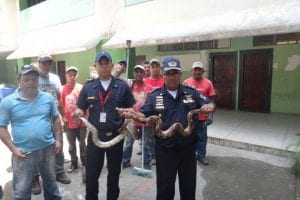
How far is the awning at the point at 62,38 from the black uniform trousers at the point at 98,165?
26.6ft

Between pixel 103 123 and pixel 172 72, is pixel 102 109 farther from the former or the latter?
pixel 172 72

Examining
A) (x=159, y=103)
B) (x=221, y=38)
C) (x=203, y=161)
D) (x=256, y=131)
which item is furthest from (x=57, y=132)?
(x=256, y=131)

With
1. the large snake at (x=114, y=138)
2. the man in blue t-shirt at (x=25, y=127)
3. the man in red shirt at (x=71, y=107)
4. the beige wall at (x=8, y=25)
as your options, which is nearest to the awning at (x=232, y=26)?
the man in red shirt at (x=71, y=107)

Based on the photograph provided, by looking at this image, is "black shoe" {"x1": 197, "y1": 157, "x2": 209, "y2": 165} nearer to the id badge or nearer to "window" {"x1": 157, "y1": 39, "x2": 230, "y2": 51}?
the id badge

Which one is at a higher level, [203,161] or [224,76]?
[224,76]

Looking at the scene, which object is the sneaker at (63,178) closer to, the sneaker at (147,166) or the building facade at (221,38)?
the sneaker at (147,166)

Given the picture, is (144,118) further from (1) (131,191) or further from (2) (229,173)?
(2) (229,173)

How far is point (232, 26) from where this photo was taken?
6496 millimetres

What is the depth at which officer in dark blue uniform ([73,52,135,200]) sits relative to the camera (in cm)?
314

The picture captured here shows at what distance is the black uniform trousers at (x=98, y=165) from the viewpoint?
3.21 metres

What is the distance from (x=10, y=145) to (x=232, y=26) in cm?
538

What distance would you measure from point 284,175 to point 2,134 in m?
4.17

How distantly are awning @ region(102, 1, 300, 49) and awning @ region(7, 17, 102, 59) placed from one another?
277cm

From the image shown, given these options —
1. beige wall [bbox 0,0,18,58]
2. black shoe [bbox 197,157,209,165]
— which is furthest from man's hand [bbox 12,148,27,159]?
beige wall [bbox 0,0,18,58]
